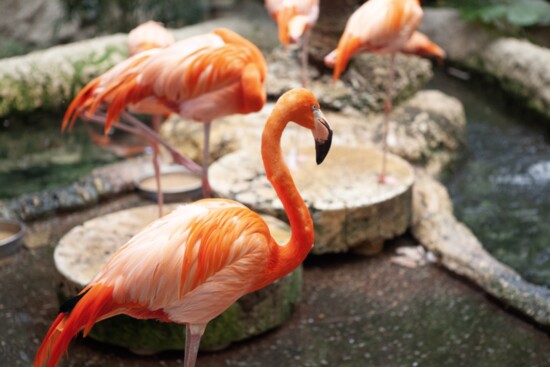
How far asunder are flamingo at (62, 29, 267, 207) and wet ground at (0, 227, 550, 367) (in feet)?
3.23

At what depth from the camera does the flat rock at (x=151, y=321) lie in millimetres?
3006

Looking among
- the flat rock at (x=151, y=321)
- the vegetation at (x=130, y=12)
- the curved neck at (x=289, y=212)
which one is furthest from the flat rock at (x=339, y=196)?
the vegetation at (x=130, y=12)

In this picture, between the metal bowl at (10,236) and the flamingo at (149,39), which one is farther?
the flamingo at (149,39)

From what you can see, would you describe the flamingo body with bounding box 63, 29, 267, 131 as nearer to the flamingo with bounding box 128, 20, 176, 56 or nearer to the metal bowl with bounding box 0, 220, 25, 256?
the flamingo with bounding box 128, 20, 176, 56

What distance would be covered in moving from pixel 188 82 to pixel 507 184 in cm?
275

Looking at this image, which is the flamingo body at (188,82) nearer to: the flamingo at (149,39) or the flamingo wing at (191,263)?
the flamingo at (149,39)

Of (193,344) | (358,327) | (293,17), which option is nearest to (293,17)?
(293,17)

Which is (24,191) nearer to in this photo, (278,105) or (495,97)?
(278,105)

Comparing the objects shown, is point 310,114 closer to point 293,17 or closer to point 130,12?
point 293,17

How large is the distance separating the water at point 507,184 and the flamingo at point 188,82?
184 centimetres

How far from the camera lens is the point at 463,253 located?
3760 mm

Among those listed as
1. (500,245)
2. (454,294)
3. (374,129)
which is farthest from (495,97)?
(454,294)

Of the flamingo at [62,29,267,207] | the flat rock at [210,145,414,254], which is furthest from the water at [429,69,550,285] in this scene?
the flamingo at [62,29,267,207]

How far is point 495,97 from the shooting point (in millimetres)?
6734
